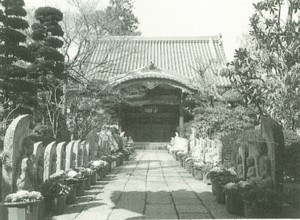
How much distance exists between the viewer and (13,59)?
16.4 meters

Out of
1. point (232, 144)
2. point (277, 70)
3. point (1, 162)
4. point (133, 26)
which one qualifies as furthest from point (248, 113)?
point (133, 26)

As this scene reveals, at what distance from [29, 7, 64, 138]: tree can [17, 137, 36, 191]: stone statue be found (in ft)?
30.6

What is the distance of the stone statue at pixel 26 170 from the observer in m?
6.90

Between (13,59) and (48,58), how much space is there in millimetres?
1518

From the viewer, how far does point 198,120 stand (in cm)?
2125

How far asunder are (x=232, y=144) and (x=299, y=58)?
3.84 meters

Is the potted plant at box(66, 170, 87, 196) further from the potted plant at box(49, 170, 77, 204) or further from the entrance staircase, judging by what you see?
the entrance staircase

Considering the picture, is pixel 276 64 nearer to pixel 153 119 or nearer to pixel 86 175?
pixel 86 175

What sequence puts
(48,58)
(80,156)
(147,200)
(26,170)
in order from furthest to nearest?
(48,58) → (80,156) → (147,200) → (26,170)

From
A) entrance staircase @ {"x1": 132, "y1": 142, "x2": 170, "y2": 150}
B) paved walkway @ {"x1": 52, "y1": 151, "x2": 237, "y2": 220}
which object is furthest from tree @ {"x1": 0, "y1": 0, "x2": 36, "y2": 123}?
entrance staircase @ {"x1": 132, "y1": 142, "x2": 170, "y2": 150}

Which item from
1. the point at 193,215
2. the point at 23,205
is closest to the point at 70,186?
the point at 23,205

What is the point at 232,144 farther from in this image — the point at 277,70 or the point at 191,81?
the point at 191,81

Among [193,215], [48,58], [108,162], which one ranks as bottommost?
[193,215]

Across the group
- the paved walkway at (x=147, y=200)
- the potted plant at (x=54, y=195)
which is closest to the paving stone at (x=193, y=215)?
the paved walkway at (x=147, y=200)
